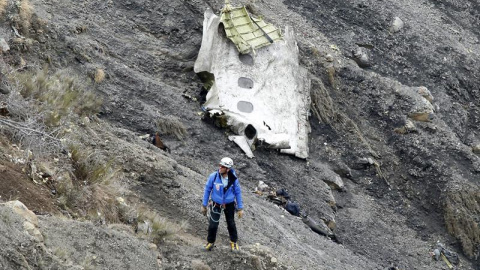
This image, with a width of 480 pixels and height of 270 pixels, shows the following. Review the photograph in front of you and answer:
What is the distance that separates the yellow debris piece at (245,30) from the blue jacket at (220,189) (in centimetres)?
739

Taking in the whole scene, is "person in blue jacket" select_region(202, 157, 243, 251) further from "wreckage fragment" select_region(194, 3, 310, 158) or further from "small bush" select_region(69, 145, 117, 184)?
"wreckage fragment" select_region(194, 3, 310, 158)

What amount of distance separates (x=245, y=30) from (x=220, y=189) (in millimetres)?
8262

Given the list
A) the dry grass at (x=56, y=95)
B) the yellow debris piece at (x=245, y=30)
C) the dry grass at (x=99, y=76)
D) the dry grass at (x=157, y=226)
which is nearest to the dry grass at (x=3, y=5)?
the dry grass at (x=56, y=95)

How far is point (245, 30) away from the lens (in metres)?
14.8

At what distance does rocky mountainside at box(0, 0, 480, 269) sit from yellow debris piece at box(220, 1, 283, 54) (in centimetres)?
103

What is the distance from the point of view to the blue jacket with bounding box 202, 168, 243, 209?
23.3 ft

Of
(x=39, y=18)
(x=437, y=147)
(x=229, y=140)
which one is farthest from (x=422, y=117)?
(x=39, y=18)

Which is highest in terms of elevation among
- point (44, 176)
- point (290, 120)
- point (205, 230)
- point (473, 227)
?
point (44, 176)

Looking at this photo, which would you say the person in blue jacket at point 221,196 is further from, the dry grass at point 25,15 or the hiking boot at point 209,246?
the dry grass at point 25,15

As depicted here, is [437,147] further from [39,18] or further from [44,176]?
[44,176]

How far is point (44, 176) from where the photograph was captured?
7.16m

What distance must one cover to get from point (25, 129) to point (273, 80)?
753cm

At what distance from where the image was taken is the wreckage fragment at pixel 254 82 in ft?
42.7

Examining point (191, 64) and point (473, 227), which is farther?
point (191, 64)
